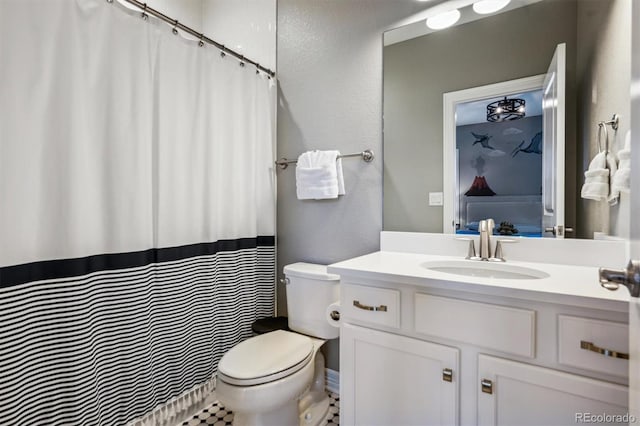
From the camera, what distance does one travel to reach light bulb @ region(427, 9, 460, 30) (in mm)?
1480

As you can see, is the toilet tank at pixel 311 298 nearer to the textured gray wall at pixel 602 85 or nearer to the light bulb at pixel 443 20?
the textured gray wall at pixel 602 85

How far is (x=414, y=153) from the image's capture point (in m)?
1.59

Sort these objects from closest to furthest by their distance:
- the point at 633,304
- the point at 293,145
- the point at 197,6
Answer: the point at 633,304, the point at 293,145, the point at 197,6

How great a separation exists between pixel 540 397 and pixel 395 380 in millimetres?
415

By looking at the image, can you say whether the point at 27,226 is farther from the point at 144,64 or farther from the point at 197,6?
the point at 197,6

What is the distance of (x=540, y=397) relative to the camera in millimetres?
874

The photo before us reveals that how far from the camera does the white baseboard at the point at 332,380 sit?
1825 mm

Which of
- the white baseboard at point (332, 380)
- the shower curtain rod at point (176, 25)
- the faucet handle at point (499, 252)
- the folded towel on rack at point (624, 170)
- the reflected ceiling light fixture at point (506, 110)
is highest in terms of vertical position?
the shower curtain rod at point (176, 25)

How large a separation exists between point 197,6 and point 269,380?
8.47 feet

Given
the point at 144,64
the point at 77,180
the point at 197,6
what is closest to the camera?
the point at 77,180

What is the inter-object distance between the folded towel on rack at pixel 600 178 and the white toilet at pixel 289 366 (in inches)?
43.2

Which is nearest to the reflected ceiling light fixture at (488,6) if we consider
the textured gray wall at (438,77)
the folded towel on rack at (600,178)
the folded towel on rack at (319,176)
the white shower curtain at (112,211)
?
the textured gray wall at (438,77)

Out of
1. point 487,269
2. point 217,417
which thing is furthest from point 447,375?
point 217,417

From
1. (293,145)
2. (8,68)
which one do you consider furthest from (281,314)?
(8,68)
